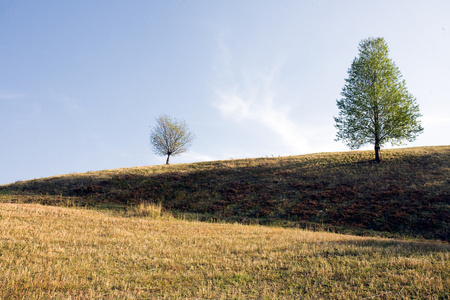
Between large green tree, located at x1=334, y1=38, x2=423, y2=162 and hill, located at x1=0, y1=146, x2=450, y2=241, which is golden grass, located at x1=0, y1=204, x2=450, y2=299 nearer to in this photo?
hill, located at x1=0, y1=146, x2=450, y2=241

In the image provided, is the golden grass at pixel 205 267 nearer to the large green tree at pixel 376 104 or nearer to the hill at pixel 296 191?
the hill at pixel 296 191

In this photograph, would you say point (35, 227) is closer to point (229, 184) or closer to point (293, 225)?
point (293, 225)

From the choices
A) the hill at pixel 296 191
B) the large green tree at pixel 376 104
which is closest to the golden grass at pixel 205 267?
the hill at pixel 296 191

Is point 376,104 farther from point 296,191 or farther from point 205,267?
point 205,267

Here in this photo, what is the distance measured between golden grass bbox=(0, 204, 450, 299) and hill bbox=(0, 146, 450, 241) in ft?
27.0

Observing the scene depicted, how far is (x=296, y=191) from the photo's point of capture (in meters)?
25.7

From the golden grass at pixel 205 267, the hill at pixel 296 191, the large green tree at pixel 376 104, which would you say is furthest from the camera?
the large green tree at pixel 376 104

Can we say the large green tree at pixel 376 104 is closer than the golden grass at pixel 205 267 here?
No

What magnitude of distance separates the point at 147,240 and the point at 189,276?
4384 millimetres

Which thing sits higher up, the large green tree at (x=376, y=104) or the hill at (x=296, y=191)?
the large green tree at (x=376, y=104)

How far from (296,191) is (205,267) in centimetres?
1927

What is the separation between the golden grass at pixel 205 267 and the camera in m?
6.14

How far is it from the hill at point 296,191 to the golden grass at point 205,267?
8.24 metres

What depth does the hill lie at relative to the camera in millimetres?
19188
